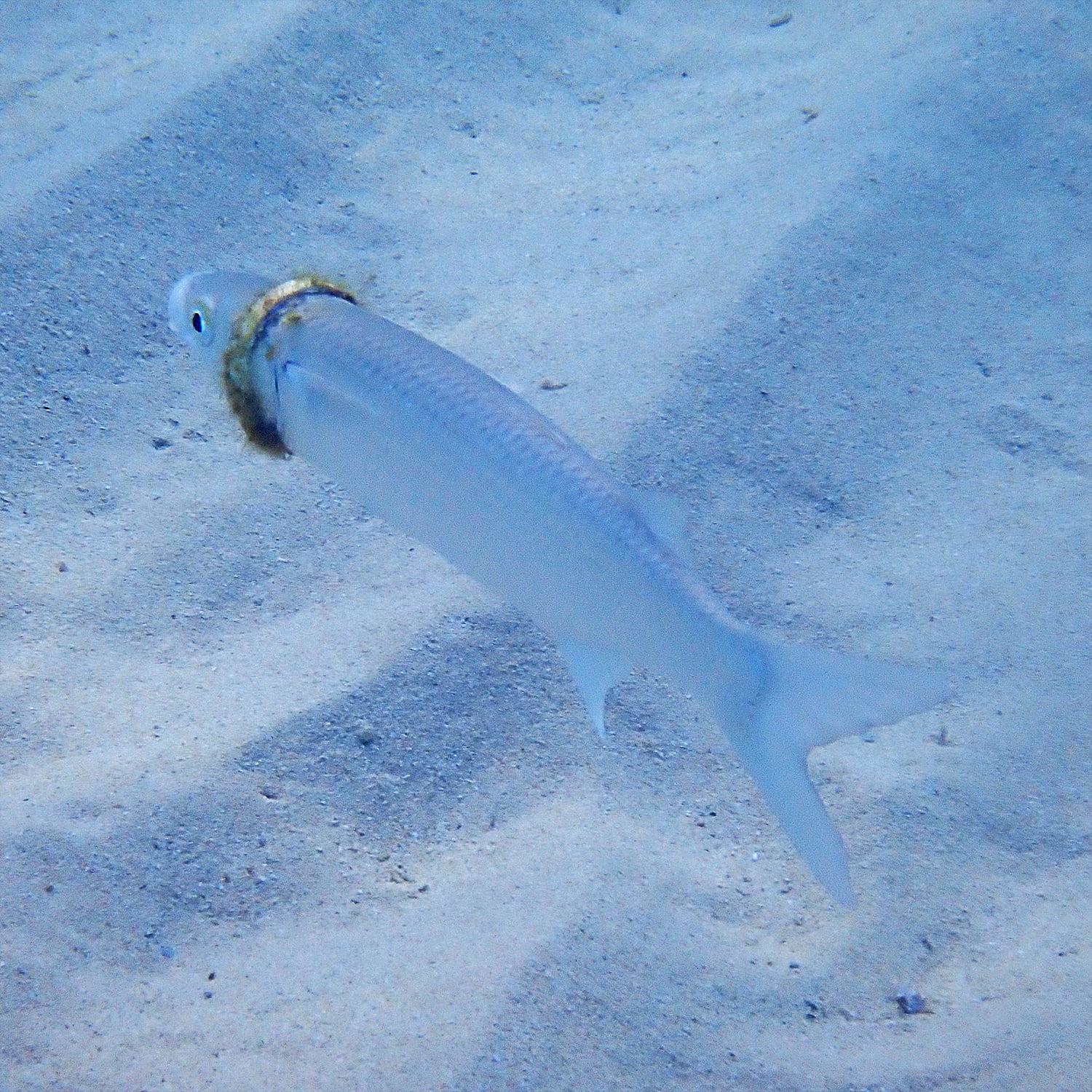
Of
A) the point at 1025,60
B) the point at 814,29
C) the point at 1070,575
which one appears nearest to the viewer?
the point at 1070,575

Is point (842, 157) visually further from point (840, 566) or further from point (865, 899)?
point (865, 899)

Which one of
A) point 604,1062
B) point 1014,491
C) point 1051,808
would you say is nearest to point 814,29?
point 1014,491

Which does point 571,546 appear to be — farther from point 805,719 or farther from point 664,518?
point 805,719

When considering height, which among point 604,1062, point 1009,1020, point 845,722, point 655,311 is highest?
point 845,722

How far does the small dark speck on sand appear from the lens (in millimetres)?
2129

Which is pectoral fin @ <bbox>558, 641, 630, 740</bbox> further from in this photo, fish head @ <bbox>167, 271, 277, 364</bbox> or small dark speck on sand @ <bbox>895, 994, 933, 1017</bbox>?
small dark speck on sand @ <bbox>895, 994, 933, 1017</bbox>

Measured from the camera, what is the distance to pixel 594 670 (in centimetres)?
161

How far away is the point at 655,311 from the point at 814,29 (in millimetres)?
2414

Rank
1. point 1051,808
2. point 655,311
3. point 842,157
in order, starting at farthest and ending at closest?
point 842,157, point 655,311, point 1051,808

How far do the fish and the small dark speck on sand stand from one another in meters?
0.89

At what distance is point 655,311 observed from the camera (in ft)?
11.8

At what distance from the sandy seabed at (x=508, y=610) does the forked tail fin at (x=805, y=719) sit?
0.85 m

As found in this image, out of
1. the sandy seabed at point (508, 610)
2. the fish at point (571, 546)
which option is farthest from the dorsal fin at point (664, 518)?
the sandy seabed at point (508, 610)

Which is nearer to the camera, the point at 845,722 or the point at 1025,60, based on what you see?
the point at 845,722
